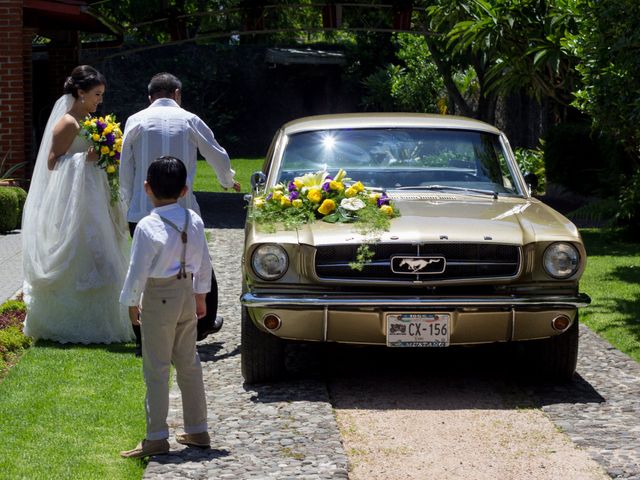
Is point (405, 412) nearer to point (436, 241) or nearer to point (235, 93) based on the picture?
point (436, 241)

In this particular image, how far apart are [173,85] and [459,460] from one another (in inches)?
130

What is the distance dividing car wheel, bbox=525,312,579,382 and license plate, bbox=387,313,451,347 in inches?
31.8

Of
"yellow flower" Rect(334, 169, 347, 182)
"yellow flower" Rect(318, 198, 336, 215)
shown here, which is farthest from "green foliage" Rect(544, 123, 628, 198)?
"yellow flower" Rect(318, 198, 336, 215)

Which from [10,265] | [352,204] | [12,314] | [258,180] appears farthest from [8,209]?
[352,204]

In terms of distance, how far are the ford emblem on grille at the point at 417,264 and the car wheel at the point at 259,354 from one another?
878 mm

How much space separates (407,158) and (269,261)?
1866mm

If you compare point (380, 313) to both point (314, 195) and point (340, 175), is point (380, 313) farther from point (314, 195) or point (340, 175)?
point (340, 175)

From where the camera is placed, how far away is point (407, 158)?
8797 millimetres

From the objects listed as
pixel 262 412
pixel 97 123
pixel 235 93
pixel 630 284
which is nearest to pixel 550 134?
pixel 630 284

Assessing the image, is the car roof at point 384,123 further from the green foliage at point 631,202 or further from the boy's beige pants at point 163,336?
the green foliage at point 631,202

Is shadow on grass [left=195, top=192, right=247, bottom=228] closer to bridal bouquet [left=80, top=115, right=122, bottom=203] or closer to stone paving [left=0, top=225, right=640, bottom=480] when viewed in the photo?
bridal bouquet [left=80, top=115, right=122, bottom=203]

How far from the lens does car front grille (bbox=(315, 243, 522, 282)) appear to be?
728 centimetres

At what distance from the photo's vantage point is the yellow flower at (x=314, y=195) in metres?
7.75

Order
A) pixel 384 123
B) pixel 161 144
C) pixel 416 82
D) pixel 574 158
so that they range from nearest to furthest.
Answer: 1. pixel 161 144
2. pixel 384 123
3. pixel 574 158
4. pixel 416 82
